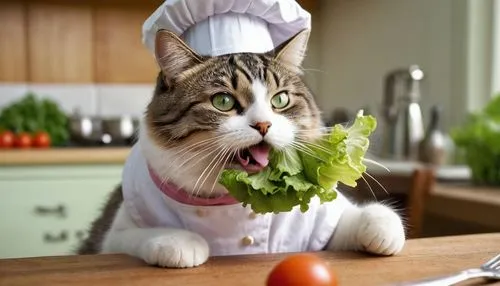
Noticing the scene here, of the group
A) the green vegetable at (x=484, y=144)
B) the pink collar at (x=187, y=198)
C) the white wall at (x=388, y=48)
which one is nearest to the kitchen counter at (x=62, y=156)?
the white wall at (x=388, y=48)

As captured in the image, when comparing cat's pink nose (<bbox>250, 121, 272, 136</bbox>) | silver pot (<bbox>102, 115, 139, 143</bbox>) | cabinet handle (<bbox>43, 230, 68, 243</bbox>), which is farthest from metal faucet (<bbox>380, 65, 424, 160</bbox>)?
cat's pink nose (<bbox>250, 121, 272, 136</bbox>)

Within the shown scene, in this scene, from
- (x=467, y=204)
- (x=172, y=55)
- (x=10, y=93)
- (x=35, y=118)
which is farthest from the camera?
(x=10, y=93)

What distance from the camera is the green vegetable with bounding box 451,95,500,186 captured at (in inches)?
78.2

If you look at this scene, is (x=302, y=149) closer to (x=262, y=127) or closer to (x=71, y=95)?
(x=262, y=127)

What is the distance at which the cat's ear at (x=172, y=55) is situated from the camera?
925 millimetres

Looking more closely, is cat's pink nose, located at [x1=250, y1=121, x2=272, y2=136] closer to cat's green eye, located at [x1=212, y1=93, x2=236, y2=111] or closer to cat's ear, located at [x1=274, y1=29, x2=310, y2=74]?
cat's green eye, located at [x1=212, y1=93, x2=236, y2=111]

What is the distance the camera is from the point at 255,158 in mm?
871

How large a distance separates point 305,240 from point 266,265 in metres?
0.26

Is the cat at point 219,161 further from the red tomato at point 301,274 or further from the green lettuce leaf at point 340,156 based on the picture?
the red tomato at point 301,274

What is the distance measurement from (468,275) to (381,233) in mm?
183

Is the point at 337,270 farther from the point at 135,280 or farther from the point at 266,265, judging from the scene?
the point at 135,280

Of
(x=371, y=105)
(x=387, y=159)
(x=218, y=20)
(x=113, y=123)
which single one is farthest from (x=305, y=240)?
(x=371, y=105)

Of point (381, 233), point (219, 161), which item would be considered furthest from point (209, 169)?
point (381, 233)

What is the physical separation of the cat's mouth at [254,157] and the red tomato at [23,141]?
184cm
